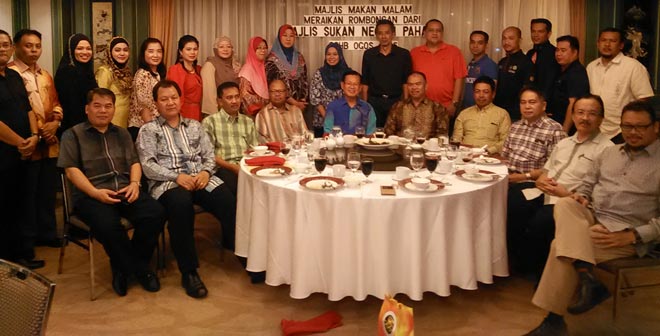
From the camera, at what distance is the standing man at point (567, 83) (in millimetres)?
4480

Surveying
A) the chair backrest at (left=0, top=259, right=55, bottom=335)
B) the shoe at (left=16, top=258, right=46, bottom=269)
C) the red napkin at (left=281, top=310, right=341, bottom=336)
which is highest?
the chair backrest at (left=0, top=259, right=55, bottom=335)

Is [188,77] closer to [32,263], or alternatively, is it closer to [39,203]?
[39,203]

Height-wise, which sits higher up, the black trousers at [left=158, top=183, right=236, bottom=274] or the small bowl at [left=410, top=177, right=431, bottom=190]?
the small bowl at [left=410, top=177, right=431, bottom=190]

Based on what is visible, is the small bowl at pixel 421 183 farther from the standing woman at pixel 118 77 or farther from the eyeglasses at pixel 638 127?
the standing woman at pixel 118 77

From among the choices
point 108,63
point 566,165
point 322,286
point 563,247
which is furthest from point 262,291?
point 108,63

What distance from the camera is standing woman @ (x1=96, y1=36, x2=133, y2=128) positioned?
173 inches

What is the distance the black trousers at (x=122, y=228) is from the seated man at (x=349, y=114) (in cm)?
166

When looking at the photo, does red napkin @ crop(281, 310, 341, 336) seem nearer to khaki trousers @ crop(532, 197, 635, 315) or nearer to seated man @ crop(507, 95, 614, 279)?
khaki trousers @ crop(532, 197, 635, 315)

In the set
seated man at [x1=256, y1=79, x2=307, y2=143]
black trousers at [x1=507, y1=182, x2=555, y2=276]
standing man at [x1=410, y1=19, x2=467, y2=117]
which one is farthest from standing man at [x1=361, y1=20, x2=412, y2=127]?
black trousers at [x1=507, y1=182, x2=555, y2=276]

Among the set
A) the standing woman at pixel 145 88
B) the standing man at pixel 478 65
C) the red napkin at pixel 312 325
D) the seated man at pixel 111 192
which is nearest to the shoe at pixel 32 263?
the seated man at pixel 111 192

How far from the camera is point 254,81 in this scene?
5234 mm

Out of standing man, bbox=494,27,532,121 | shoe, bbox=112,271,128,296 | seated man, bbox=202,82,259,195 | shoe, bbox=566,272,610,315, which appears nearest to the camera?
shoe, bbox=566,272,610,315

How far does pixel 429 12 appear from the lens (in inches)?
228

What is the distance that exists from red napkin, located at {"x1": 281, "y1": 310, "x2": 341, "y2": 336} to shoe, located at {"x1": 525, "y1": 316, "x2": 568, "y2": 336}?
921 mm
